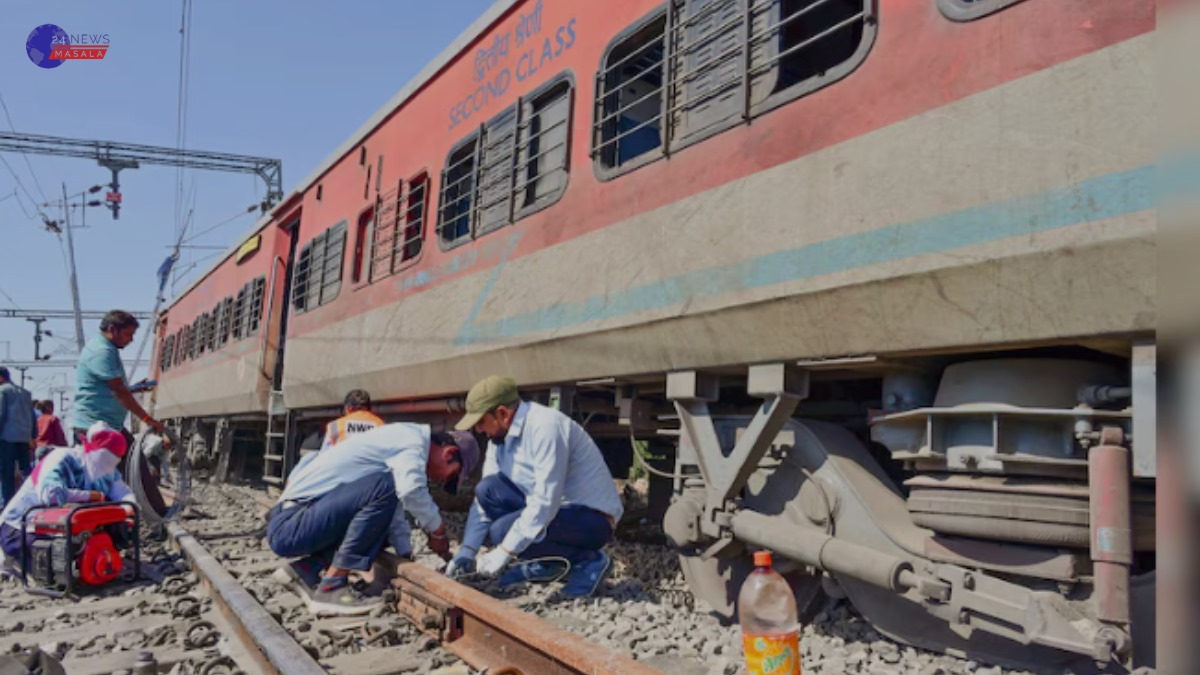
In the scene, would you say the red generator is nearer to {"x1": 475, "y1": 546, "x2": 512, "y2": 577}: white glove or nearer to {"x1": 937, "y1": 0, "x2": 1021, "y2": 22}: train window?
{"x1": 475, "y1": 546, "x2": 512, "y2": 577}: white glove

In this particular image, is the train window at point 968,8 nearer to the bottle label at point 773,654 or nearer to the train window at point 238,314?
the bottle label at point 773,654

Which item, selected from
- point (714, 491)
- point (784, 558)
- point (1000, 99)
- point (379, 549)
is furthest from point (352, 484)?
point (1000, 99)

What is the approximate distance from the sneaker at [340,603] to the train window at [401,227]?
3.32 m

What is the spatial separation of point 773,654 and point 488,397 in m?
2.36

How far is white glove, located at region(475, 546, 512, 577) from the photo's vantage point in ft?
13.4

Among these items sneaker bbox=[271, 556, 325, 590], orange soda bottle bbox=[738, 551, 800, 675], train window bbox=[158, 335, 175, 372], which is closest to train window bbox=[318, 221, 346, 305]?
sneaker bbox=[271, 556, 325, 590]

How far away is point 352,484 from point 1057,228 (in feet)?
12.0

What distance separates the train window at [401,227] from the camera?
23.3 feet

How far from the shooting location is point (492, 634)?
3273 mm

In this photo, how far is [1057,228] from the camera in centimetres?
241

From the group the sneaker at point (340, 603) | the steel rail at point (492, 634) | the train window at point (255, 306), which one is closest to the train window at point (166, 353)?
the train window at point (255, 306)

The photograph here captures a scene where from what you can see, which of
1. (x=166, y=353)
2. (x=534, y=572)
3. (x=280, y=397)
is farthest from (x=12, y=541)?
(x=166, y=353)

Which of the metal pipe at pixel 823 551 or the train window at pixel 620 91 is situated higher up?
the train window at pixel 620 91

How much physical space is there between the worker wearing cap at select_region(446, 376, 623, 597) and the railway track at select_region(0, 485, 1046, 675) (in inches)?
6.1
